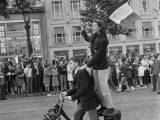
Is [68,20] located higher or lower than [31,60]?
higher

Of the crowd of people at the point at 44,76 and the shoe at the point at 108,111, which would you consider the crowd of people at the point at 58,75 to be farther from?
the shoe at the point at 108,111

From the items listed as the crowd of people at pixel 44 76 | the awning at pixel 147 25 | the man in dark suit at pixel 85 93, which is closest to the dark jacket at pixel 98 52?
the man in dark suit at pixel 85 93

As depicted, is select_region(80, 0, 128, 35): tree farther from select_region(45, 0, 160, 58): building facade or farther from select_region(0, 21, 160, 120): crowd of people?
select_region(45, 0, 160, 58): building facade

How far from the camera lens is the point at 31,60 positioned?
872 inches

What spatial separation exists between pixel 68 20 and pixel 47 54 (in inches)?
Answer: 219

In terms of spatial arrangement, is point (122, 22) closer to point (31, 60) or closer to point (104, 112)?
point (104, 112)

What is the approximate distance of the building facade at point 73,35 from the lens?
5384 centimetres

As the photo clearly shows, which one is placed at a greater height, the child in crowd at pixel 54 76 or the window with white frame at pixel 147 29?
the window with white frame at pixel 147 29

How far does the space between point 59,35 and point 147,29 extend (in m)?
13.2

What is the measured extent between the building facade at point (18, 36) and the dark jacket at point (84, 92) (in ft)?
143

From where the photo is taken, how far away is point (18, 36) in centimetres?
5128

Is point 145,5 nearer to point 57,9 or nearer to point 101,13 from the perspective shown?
point 57,9

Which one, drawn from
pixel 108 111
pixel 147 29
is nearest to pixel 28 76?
pixel 108 111

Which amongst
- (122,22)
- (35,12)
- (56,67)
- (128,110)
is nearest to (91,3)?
(35,12)
